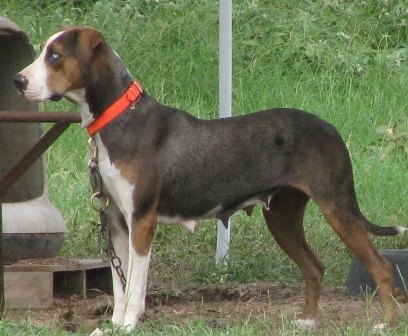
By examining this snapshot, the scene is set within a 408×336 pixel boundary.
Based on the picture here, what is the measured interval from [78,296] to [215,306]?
2.73ft

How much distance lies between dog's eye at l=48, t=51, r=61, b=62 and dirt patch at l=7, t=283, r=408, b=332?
1.30m

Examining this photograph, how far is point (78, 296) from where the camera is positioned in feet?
23.7

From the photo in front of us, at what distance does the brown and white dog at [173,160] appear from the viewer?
19.1ft

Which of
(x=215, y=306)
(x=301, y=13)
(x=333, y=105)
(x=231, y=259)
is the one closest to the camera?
(x=215, y=306)

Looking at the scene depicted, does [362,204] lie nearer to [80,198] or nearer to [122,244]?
[80,198]

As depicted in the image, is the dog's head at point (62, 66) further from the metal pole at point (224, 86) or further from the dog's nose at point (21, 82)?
the metal pole at point (224, 86)

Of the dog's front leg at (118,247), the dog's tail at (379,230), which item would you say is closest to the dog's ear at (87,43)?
the dog's front leg at (118,247)

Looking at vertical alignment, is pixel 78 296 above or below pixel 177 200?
below

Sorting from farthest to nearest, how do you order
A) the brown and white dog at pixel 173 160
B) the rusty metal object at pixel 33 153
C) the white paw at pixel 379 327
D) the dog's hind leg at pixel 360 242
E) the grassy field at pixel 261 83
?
the grassy field at pixel 261 83 < the dog's hind leg at pixel 360 242 < the rusty metal object at pixel 33 153 < the brown and white dog at pixel 173 160 < the white paw at pixel 379 327

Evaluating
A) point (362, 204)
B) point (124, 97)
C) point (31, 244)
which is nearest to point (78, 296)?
point (31, 244)

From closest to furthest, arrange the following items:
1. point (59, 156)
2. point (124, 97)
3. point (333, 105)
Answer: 1. point (124, 97)
2. point (59, 156)
3. point (333, 105)

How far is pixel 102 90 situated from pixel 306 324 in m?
1.55

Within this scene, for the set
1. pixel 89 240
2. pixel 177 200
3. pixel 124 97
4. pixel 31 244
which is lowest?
pixel 89 240

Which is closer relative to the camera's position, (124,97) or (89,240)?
(124,97)
